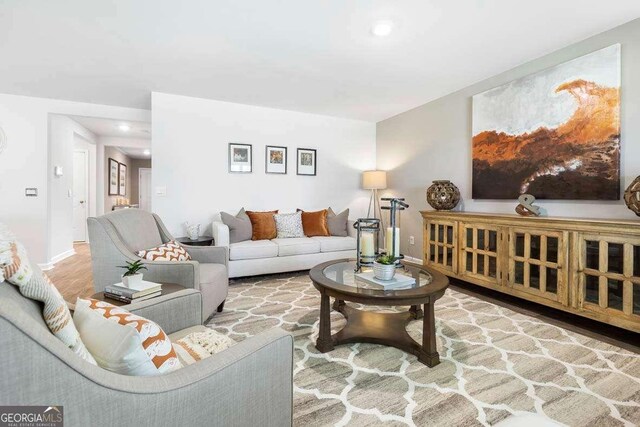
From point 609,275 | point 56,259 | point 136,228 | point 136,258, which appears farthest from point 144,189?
point 609,275

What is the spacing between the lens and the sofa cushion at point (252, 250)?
3.66 m

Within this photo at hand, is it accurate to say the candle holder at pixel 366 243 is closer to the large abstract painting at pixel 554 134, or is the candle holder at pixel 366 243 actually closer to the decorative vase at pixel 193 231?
the large abstract painting at pixel 554 134

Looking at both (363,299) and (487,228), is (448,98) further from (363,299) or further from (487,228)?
(363,299)

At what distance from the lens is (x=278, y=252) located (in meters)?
3.87

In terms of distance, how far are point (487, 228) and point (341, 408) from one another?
2.31 m

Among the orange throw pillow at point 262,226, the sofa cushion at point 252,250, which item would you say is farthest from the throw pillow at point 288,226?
the sofa cushion at point 252,250

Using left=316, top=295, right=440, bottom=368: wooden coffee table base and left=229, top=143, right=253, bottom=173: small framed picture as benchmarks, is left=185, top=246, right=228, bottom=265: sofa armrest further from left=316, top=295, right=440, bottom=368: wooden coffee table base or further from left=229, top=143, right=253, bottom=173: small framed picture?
left=229, top=143, right=253, bottom=173: small framed picture

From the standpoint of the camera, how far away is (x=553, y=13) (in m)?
2.31

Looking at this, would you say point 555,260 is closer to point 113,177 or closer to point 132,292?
point 132,292

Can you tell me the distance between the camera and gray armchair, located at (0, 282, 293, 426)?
1.94 feet

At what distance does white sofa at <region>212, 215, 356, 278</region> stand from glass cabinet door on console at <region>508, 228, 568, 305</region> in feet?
6.37

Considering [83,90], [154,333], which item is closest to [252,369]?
[154,333]

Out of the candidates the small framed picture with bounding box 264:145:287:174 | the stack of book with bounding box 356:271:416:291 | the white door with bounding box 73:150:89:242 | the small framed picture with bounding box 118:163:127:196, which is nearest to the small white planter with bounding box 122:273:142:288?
the stack of book with bounding box 356:271:416:291
